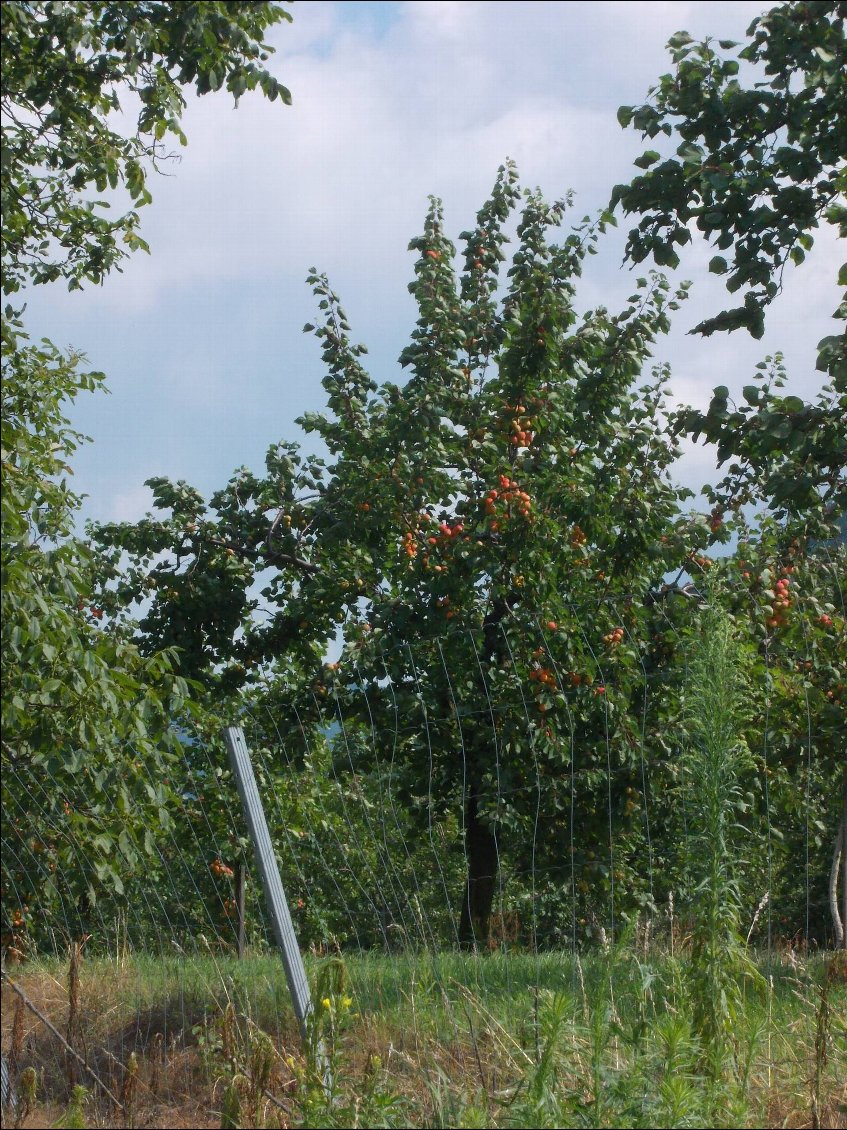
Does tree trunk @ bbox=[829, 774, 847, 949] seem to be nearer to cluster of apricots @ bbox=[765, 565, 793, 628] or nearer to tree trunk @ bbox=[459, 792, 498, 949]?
cluster of apricots @ bbox=[765, 565, 793, 628]

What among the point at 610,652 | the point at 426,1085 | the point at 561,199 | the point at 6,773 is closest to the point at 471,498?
the point at 610,652

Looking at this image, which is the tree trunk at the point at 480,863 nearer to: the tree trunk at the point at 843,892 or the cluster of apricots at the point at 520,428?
the tree trunk at the point at 843,892

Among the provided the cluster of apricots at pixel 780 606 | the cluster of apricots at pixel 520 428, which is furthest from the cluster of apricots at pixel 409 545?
the cluster of apricots at pixel 780 606

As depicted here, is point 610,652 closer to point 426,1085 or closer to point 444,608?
point 444,608

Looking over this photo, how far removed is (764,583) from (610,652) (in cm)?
124

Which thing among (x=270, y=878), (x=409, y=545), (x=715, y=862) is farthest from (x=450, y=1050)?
(x=409, y=545)

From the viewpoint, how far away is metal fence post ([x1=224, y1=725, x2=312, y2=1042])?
13.5 feet

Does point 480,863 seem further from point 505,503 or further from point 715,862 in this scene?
point 715,862

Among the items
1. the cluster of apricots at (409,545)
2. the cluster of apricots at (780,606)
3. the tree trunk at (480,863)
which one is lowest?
the tree trunk at (480,863)

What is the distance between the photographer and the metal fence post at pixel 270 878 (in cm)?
412

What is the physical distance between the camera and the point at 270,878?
13.8ft

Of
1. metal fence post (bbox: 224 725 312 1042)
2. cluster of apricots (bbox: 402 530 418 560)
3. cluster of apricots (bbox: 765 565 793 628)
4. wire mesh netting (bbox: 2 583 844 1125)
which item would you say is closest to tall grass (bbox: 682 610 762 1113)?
wire mesh netting (bbox: 2 583 844 1125)

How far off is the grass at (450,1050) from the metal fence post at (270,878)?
0.20 meters

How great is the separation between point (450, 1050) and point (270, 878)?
2.80ft
